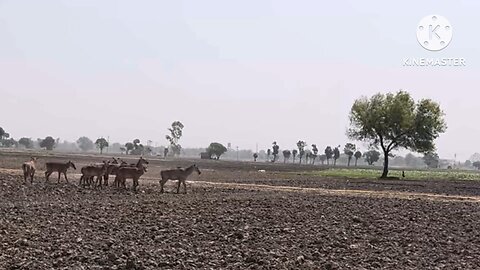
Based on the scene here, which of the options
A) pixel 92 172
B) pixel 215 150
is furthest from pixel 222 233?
pixel 215 150

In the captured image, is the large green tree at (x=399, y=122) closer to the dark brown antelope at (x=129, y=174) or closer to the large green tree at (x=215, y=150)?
the dark brown antelope at (x=129, y=174)

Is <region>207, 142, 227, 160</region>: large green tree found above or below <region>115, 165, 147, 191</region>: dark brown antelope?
above

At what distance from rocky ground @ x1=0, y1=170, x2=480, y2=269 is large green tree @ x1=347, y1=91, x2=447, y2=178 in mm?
41171

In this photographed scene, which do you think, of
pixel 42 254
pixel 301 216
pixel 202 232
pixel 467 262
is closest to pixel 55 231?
pixel 42 254

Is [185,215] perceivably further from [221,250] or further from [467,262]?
[467,262]

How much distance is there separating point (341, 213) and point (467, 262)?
822 cm

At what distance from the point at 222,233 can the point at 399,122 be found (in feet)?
173

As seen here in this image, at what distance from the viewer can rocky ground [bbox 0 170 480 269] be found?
14062 mm

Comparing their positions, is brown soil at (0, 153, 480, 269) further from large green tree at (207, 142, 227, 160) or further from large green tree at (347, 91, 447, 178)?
large green tree at (207, 142, 227, 160)

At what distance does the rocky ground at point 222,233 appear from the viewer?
14062 mm

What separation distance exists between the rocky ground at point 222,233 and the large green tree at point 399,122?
4117cm

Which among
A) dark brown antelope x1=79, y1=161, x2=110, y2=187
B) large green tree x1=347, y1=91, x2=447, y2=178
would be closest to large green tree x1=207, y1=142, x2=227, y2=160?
large green tree x1=347, y1=91, x2=447, y2=178

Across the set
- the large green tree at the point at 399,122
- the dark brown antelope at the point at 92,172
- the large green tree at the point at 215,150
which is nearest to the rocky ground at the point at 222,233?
the dark brown antelope at the point at 92,172

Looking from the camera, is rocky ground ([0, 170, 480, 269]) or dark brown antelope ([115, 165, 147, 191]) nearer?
rocky ground ([0, 170, 480, 269])
